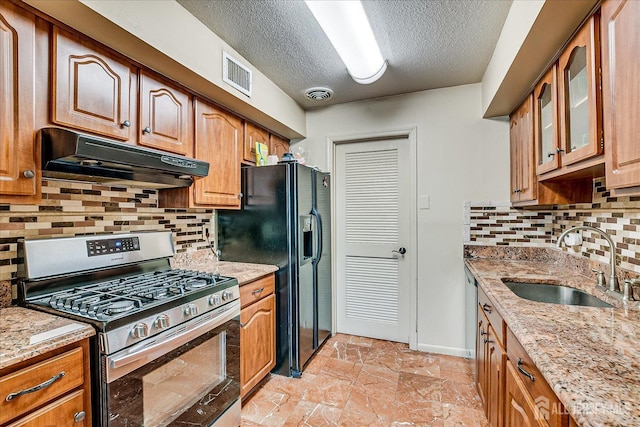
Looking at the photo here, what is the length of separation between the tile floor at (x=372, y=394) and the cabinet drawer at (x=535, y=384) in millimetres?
936

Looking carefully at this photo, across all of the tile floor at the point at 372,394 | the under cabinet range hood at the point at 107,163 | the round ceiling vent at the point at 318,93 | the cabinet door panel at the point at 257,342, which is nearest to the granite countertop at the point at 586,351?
the tile floor at the point at 372,394

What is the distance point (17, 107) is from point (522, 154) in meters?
2.74

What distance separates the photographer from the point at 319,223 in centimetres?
262

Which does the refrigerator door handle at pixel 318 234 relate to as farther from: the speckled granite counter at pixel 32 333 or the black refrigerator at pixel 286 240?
the speckled granite counter at pixel 32 333

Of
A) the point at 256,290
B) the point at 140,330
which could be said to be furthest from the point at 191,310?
the point at 256,290

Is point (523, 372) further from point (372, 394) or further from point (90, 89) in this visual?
point (90, 89)

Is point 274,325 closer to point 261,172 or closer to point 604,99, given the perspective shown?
point 261,172

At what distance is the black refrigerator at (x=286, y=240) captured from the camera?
2.33 m

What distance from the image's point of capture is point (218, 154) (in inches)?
87.4

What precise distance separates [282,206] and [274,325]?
2.92ft

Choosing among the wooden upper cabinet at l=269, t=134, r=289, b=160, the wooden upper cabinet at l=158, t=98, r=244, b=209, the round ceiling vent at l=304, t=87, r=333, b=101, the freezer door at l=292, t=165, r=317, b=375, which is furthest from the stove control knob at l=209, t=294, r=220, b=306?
the round ceiling vent at l=304, t=87, r=333, b=101

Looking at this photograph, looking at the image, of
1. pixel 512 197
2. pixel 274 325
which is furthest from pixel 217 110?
pixel 512 197

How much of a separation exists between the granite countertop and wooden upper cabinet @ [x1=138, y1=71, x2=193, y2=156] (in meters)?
1.88

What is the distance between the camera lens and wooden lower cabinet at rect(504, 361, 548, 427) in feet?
3.18
